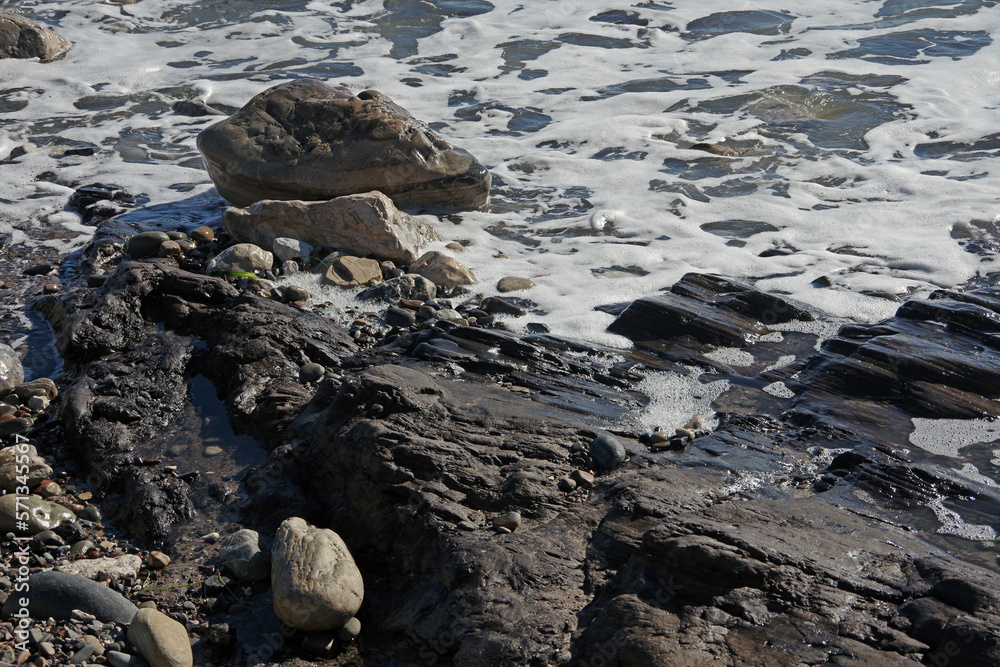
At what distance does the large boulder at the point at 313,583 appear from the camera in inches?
127

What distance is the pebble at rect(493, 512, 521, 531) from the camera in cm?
346

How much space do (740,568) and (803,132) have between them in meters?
7.27

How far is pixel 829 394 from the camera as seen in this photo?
4.60 meters

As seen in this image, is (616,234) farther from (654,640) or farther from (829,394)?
(654,640)

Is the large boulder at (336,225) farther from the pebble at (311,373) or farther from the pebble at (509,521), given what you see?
the pebble at (509,521)

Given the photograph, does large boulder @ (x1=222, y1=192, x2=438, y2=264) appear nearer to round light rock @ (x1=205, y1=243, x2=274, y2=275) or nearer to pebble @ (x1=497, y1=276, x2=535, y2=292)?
round light rock @ (x1=205, y1=243, x2=274, y2=275)

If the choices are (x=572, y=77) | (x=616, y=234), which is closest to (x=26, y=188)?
(x=616, y=234)

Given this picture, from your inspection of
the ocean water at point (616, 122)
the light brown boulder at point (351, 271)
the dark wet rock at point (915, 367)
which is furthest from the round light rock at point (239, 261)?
the dark wet rock at point (915, 367)

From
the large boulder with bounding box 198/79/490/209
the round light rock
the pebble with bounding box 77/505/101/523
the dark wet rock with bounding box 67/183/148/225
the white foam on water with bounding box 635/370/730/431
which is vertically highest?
the large boulder with bounding box 198/79/490/209

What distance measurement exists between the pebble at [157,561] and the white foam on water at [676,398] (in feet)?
7.85

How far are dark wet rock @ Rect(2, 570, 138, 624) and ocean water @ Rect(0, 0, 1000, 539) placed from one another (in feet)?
10.3

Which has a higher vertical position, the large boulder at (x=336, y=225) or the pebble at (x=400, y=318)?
the large boulder at (x=336, y=225)

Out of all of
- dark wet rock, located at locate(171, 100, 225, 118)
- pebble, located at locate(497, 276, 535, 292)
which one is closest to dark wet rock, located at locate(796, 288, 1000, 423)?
pebble, located at locate(497, 276, 535, 292)

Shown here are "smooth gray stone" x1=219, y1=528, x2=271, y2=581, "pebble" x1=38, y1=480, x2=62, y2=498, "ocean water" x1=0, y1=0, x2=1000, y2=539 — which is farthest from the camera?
"ocean water" x1=0, y1=0, x2=1000, y2=539
